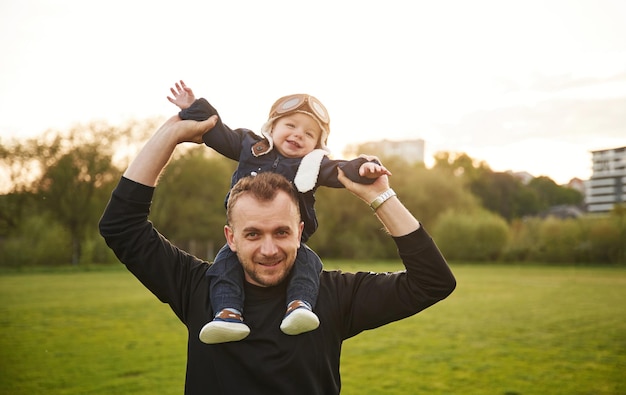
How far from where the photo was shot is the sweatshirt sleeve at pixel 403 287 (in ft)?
8.05

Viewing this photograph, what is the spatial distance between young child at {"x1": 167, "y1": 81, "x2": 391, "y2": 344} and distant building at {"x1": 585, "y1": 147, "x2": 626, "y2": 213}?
2975 inches

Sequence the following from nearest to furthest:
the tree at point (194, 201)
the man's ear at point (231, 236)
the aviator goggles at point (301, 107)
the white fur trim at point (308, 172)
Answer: the man's ear at point (231, 236)
the white fur trim at point (308, 172)
the aviator goggles at point (301, 107)
the tree at point (194, 201)

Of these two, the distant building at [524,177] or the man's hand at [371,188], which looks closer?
the man's hand at [371,188]

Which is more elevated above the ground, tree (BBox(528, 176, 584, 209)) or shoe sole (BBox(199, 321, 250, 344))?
tree (BBox(528, 176, 584, 209))

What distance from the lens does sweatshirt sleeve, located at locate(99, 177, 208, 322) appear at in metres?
2.53

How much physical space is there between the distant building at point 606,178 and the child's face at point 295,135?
75.5 m

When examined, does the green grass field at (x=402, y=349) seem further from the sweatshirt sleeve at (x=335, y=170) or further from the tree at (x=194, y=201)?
the tree at (x=194, y=201)

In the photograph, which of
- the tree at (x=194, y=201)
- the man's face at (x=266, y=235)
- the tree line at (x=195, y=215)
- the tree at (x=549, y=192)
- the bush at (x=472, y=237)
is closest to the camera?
the man's face at (x=266, y=235)

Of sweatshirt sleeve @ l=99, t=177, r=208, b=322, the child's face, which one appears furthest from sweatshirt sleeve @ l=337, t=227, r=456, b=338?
the child's face

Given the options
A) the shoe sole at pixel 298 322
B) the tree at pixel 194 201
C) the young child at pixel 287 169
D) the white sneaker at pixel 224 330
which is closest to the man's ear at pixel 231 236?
the young child at pixel 287 169

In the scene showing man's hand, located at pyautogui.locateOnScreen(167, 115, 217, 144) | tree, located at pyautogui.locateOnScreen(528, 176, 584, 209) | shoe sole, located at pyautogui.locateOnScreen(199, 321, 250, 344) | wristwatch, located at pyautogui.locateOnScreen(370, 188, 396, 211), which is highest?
tree, located at pyautogui.locateOnScreen(528, 176, 584, 209)

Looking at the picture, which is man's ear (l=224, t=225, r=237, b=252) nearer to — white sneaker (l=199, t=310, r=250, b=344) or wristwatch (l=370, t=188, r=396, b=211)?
white sneaker (l=199, t=310, r=250, b=344)

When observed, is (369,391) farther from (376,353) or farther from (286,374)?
(286,374)

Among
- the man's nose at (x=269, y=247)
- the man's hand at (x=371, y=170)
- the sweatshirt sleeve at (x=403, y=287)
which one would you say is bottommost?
the sweatshirt sleeve at (x=403, y=287)
